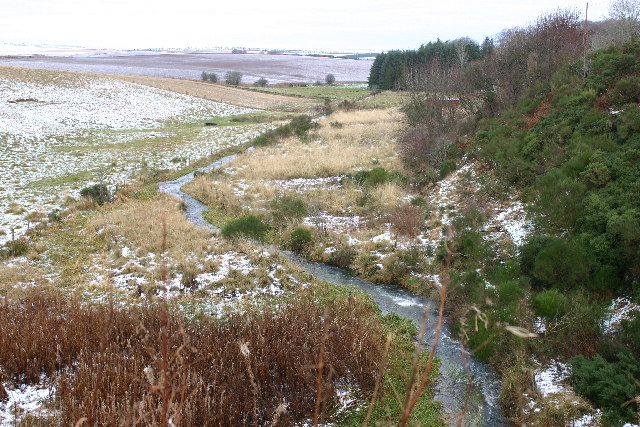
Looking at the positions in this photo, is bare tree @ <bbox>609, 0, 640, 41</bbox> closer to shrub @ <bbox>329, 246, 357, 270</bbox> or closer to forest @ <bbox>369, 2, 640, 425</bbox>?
forest @ <bbox>369, 2, 640, 425</bbox>

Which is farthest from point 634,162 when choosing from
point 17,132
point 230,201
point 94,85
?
point 94,85

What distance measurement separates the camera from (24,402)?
5539mm

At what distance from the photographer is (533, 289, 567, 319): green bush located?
Result: 8.11m

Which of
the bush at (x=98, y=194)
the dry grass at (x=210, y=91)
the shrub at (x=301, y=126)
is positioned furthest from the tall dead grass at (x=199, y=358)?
the dry grass at (x=210, y=91)

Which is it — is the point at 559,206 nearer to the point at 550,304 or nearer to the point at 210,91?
the point at 550,304

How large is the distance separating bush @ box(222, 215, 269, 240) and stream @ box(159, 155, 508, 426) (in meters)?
1.11

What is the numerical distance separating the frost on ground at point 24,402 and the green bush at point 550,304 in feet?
25.1

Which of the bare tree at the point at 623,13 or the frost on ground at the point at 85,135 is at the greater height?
the bare tree at the point at 623,13

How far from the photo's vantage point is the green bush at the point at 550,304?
8.11 m

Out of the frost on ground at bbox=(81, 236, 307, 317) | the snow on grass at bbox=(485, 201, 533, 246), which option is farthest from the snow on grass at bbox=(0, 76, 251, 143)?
the snow on grass at bbox=(485, 201, 533, 246)

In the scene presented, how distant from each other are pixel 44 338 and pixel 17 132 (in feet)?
96.1

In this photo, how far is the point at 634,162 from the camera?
10.3m

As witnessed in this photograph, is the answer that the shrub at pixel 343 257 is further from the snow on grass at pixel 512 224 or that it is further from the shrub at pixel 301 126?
the shrub at pixel 301 126

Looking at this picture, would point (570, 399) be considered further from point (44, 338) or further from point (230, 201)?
point (230, 201)
